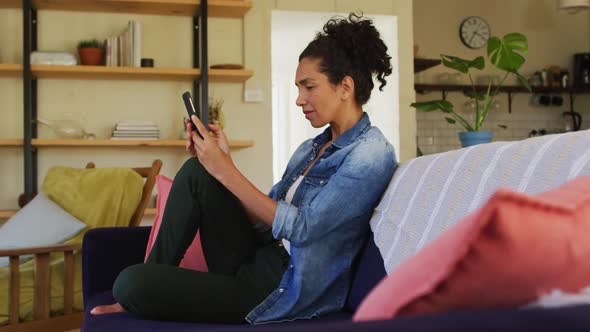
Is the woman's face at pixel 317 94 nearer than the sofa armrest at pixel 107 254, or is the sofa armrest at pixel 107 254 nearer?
the woman's face at pixel 317 94

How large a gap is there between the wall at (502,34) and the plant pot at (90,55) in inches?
142

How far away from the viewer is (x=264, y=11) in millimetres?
4570

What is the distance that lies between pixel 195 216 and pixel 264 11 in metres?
3.04

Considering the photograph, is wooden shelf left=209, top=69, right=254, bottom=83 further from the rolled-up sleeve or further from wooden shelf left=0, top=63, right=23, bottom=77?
the rolled-up sleeve

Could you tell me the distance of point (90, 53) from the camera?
13.7 feet

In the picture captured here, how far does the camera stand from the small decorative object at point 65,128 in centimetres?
418

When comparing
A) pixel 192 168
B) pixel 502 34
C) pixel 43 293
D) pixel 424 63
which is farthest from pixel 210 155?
pixel 502 34

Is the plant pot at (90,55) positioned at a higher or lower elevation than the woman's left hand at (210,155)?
higher

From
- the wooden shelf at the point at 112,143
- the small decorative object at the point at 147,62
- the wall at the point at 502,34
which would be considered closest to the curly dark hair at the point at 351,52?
the wooden shelf at the point at 112,143

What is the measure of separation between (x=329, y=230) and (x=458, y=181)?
36cm

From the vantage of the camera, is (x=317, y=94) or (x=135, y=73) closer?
(x=317, y=94)

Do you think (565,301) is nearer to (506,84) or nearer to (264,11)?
(264,11)

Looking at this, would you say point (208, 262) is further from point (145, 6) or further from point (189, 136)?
point (145, 6)

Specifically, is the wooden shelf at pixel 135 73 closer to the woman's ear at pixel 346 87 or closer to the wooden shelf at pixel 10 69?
the wooden shelf at pixel 10 69
